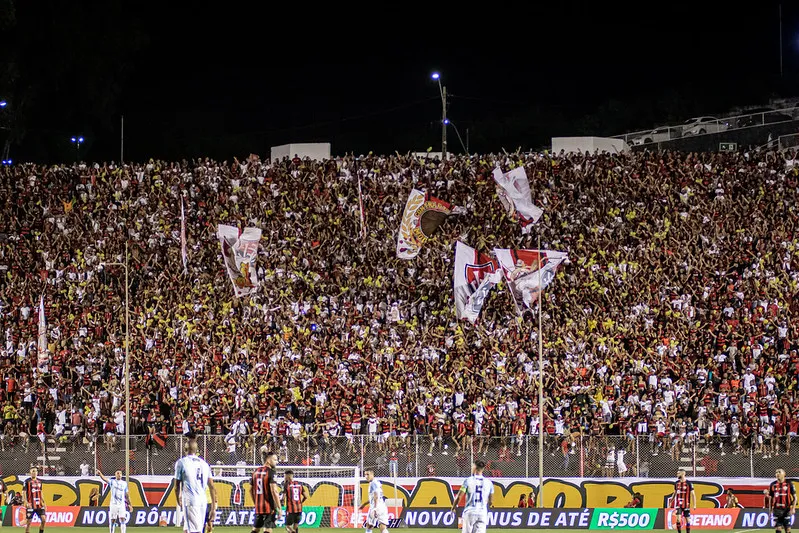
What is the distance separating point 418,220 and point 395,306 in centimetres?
443

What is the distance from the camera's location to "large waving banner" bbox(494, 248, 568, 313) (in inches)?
1633

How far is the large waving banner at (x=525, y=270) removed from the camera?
41.5 metres

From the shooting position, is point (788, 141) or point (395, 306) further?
point (788, 141)

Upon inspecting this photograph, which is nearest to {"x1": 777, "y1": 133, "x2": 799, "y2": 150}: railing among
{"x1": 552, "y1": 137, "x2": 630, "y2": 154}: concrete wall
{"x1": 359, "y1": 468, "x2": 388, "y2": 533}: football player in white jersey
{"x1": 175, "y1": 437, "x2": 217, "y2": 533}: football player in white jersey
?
{"x1": 552, "y1": 137, "x2": 630, "y2": 154}: concrete wall

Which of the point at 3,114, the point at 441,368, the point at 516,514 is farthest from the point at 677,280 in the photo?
the point at 3,114

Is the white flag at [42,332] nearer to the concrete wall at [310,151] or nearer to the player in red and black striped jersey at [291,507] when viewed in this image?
the concrete wall at [310,151]

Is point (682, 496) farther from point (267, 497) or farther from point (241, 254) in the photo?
point (241, 254)

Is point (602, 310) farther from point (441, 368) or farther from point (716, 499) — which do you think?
point (716, 499)

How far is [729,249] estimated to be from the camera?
43125 millimetres

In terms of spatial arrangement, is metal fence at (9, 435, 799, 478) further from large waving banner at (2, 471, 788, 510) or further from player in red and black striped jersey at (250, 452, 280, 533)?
player in red and black striped jersey at (250, 452, 280, 533)

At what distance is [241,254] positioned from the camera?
149 ft

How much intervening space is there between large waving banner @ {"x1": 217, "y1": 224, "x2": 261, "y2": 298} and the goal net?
43.8 feet

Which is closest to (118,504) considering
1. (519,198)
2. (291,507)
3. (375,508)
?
(291,507)

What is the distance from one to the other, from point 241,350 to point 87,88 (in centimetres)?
4151
